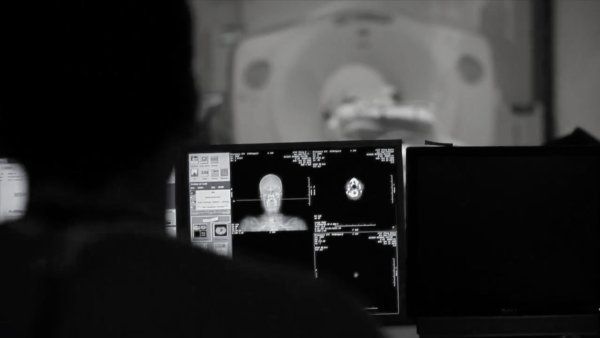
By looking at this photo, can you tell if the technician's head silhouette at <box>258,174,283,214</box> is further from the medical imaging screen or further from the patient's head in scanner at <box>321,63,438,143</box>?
the patient's head in scanner at <box>321,63,438,143</box>

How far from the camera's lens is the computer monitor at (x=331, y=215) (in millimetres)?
1513

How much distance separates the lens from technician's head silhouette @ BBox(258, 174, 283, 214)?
1.51m

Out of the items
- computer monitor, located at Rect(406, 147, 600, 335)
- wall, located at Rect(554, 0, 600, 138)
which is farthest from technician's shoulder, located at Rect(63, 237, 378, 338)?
wall, located at Rect(554, 0, 600, 138)

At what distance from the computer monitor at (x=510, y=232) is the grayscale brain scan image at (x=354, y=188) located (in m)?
0.13

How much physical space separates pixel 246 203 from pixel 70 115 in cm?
92

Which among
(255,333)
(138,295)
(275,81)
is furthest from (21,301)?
(275,81)

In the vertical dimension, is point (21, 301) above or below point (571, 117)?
below

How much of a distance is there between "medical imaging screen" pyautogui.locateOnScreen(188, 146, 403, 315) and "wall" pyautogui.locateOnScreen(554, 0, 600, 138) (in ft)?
6.71

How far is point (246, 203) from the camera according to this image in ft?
5.01

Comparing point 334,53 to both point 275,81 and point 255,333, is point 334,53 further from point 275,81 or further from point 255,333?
point 255,333

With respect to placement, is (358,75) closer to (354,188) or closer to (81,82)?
(354,188)

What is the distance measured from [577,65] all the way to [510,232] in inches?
84.4

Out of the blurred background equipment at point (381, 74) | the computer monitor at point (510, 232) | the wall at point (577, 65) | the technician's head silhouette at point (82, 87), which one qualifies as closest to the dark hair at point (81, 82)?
the technician's head silhouette at point (82, 87)

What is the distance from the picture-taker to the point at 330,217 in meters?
1.51
